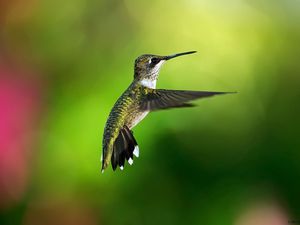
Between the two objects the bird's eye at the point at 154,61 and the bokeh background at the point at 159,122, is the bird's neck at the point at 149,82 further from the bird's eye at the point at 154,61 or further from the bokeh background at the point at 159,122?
the bokeh background at the point at 159,122

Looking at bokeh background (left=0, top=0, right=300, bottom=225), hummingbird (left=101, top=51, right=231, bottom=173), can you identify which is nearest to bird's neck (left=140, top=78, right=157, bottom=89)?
hummingbird (left=101, top=51, right=231, bottom=173)

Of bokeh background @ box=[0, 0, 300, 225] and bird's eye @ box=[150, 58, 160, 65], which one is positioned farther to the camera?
bokeh background @ box=[0, 0, 300, 225]

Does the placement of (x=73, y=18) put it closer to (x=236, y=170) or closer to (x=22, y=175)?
(x=22, y=175)

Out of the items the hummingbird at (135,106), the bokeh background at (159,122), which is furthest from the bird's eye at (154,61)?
the bokeh background at (159,122)

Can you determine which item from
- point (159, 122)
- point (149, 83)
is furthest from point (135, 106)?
point (159, 122)

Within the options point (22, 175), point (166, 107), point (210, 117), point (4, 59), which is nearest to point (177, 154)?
point (210, 117)

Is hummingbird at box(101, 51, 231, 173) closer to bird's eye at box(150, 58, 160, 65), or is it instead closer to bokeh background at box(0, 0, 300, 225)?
bird's eye at box(150, 58, 160, 65)
